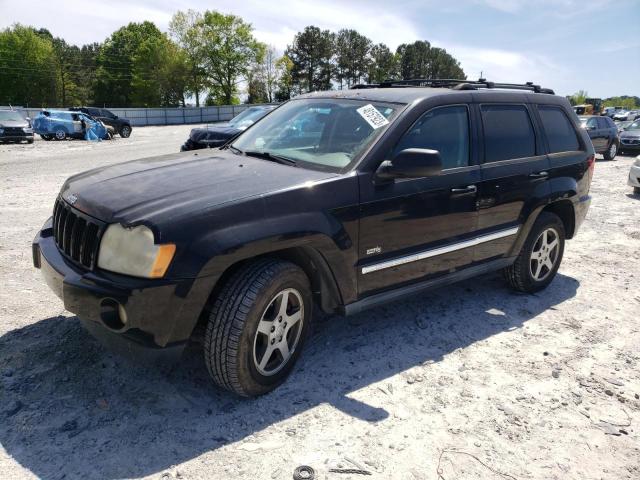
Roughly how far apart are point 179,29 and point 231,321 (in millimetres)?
75976

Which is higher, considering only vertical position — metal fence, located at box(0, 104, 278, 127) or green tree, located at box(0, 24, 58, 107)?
green tree, located at box(0, 24, 58, 107)

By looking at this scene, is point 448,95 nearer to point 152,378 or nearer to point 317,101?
point 317,101

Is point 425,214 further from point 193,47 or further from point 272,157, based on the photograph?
point 193,47

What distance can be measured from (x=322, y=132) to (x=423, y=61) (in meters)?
108

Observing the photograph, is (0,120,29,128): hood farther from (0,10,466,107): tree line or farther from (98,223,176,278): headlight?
(0,10,466,107): tree line

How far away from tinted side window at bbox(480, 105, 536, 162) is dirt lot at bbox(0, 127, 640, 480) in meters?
1.37

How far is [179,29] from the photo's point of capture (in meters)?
70.6

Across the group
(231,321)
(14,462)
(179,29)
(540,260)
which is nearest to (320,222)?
(231,321)

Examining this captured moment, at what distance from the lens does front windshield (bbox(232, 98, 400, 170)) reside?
352 centimetres

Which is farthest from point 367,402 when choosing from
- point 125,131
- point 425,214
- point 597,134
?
point 125,131

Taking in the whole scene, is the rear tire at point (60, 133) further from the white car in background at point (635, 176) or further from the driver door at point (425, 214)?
the driver door at point (425, 214)

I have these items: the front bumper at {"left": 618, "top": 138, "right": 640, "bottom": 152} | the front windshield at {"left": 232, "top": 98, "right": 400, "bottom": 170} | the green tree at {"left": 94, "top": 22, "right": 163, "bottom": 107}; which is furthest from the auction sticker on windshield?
the green tree at {"left": 94, "top": 22, "right": 163, "bottom": 107}

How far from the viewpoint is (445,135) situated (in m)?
3.90

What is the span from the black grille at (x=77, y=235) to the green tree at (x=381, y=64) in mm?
89037
